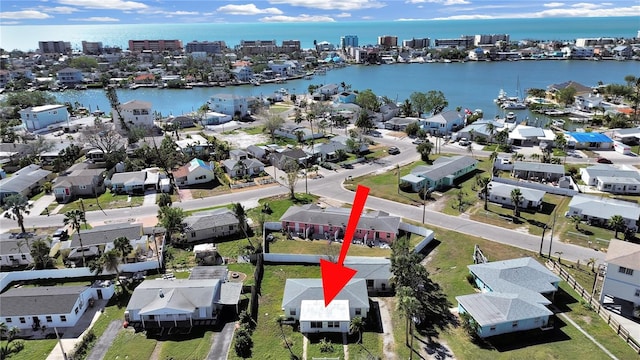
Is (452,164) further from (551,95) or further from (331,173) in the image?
(551,95)

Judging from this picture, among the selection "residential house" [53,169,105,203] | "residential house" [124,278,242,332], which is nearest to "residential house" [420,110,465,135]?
"residential house" [53,169,105,203]

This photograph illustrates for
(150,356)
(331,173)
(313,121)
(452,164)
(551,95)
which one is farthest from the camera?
(551,95)

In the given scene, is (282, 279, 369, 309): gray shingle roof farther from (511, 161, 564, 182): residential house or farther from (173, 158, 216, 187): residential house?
(511, 161, 564, 182): residential house

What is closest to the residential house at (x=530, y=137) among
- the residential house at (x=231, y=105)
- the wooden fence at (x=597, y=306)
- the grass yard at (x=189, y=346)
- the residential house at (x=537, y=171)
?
the residential house at (x=537, y=171)

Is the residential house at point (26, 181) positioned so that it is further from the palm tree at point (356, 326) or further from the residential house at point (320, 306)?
the palm tree at point (356, 326)

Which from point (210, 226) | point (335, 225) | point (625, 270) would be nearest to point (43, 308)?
point (210, 226)

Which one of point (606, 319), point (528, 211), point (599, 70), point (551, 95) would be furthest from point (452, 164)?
point (599, 70)
